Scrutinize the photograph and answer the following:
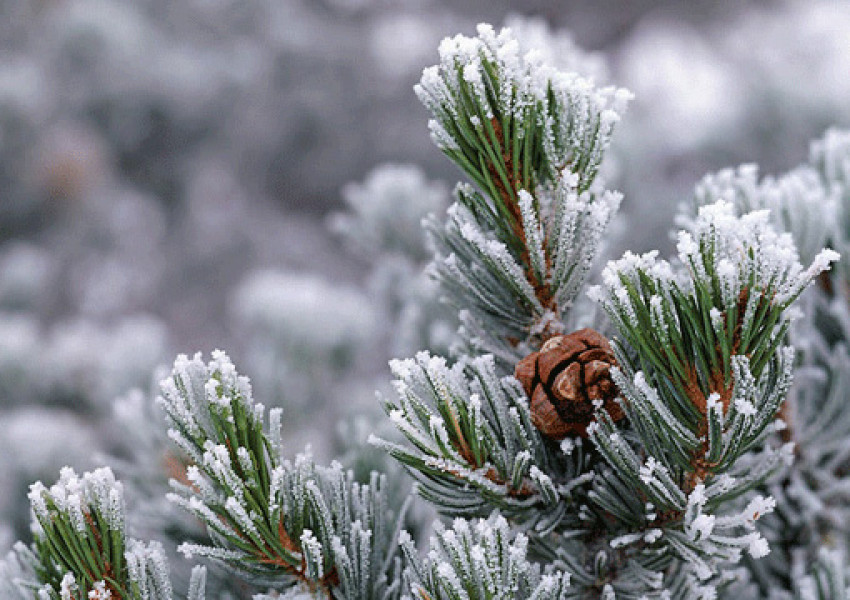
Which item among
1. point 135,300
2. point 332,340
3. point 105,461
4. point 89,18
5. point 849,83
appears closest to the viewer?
point 105,461

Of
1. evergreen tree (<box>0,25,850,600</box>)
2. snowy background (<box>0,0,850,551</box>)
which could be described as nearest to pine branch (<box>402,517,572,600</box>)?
evergreen tree (<box>0,25,850,600</box>)

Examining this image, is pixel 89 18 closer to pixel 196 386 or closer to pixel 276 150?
pixel 276 150

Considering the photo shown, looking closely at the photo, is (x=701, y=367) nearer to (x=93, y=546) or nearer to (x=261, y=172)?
(x=93, y=546)

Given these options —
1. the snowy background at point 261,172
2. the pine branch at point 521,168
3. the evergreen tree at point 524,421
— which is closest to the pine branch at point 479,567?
Result: the evergreen tree at point 524,421

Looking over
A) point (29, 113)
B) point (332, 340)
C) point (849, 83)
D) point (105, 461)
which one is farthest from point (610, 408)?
point (29, 113)

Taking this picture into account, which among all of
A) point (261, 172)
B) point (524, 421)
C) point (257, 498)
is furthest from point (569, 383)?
point (261, 172)

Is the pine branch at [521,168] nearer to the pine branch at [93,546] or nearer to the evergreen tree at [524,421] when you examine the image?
the evergreen tree at [524,421]
